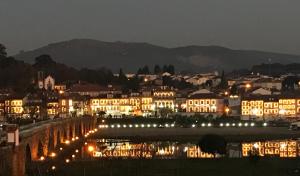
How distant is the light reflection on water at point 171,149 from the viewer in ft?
152

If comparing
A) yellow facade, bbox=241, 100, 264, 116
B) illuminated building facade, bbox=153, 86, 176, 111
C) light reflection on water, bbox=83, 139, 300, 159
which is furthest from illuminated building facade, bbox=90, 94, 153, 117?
light reflection on water, bbox=83, 139, 300, 159

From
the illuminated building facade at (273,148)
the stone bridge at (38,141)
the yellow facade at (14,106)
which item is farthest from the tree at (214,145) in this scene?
the yellow facade at (14,106)

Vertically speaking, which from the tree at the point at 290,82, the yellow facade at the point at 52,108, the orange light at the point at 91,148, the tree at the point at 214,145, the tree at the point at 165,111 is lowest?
the orange light at the point at 91,148

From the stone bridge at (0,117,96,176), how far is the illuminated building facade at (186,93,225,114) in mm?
26018

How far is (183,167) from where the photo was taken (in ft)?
125

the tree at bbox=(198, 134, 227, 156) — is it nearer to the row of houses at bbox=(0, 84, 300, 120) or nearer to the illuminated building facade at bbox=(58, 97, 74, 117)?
the row of houses at bbox=(0, 84, 300, 120)

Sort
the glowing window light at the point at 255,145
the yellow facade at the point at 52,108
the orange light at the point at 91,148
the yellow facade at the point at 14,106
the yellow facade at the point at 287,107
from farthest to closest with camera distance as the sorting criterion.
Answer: the yellow facade at the point at 287,107 → the yellow facade at the point at 52,108 → the yellow facade at the point at 14,106 → the glowing window light at the point at 255,145 → the orange light at the point at 91,148

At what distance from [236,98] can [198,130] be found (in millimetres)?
31950

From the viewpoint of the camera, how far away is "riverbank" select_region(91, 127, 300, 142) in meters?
64.6

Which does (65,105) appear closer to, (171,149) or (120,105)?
(120,105)

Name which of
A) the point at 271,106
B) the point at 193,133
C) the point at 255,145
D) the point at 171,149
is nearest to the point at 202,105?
the point at 271,106

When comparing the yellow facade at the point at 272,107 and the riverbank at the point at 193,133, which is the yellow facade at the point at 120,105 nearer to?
the yellow facade at the point at 272,107

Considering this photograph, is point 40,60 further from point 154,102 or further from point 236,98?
point 236,98

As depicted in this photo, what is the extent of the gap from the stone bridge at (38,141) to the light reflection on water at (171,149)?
183 cm
